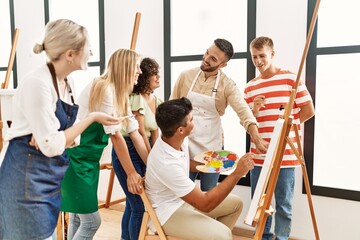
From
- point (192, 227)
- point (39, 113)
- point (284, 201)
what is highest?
point (39, 113)

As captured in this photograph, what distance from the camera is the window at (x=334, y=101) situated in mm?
2432

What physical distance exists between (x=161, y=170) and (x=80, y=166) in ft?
1.70

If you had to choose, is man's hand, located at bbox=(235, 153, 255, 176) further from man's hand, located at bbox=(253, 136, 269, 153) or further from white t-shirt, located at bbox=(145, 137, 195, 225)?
man's hand, located at bbox=(253, 136, 269, 153)

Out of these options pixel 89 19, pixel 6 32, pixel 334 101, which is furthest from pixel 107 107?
pixel 6 32

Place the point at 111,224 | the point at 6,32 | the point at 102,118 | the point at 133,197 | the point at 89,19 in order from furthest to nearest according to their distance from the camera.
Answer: the point at 6,32
the point at 89,19
the point at 111,224
the point at 133,197
the point at 102,118

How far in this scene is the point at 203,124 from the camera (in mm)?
2299

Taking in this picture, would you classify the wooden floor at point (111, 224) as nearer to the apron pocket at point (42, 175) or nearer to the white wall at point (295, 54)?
the white wall at point (295, 54)

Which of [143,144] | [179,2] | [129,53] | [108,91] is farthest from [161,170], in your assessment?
[179,2]

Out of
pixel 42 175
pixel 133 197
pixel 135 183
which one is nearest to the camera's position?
pixel 42 175

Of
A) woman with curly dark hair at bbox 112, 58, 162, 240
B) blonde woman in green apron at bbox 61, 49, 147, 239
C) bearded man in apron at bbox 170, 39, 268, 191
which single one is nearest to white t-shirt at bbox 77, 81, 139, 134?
blonde woman in green apron at bbox 61, 49, 147, 239

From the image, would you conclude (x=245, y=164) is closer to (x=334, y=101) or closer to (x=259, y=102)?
(x=259, y=102)

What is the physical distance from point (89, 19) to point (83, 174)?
228 cm

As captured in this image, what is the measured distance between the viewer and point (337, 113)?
97.9 inches

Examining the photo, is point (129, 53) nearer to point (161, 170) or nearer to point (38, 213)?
point (161, 170)
